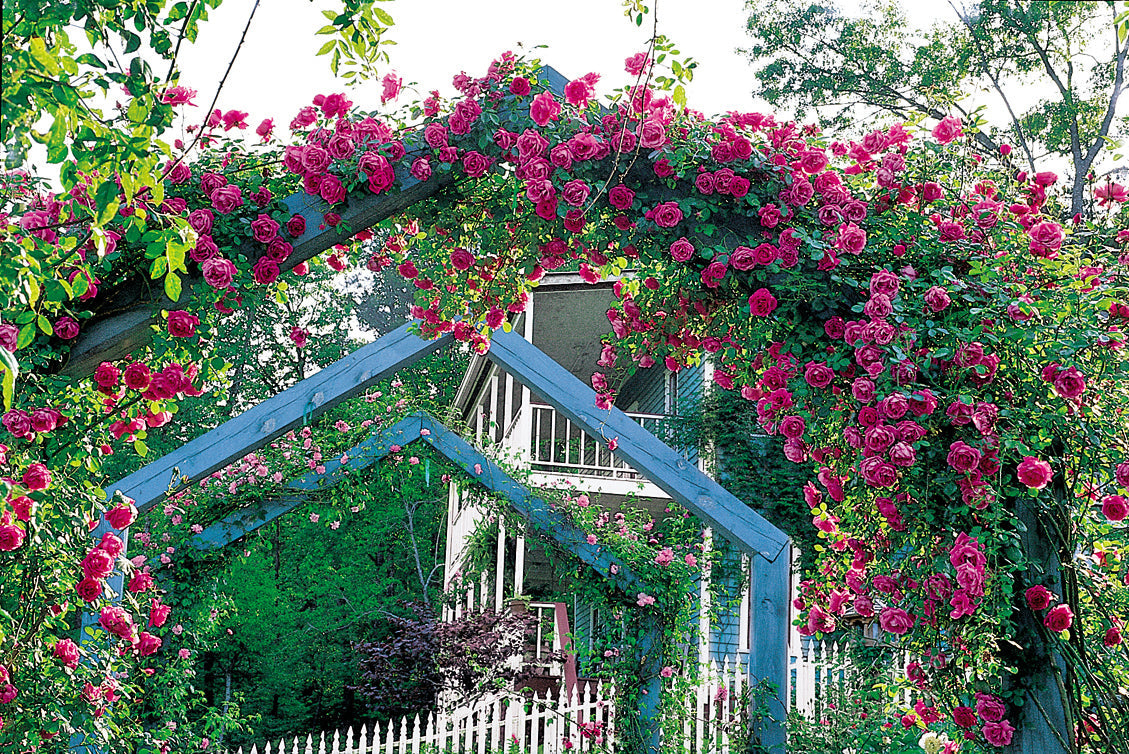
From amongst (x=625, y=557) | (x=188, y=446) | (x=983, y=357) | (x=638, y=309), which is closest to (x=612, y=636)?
(x=625, y=557)

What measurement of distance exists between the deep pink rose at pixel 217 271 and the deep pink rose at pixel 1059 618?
232cm

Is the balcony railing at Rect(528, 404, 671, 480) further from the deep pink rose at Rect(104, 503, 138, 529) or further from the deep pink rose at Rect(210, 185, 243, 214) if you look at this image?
the deep pink rose at Rect(210, 185, 243, 214)

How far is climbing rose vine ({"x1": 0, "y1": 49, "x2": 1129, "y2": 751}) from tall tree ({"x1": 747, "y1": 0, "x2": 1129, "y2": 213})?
31.0ft

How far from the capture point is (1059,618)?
240 cm

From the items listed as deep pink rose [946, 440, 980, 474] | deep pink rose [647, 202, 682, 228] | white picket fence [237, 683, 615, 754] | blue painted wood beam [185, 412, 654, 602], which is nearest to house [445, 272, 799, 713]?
blue painted wood beam [185, 412, 654, 602]

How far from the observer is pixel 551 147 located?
9.89 ft

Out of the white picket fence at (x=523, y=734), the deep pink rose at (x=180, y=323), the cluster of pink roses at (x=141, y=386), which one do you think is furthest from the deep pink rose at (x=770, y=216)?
the white picket fence at (x=523, y=734)

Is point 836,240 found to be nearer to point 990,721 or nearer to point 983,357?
point 983,357

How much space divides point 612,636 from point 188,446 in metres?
3.10

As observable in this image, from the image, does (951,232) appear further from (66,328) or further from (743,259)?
(66,328)

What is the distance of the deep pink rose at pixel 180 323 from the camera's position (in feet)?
9.42

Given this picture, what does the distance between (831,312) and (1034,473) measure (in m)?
0.71

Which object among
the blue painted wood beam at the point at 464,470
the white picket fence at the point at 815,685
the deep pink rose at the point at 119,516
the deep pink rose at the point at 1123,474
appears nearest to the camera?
the deep pink rose at the point at 1123,474

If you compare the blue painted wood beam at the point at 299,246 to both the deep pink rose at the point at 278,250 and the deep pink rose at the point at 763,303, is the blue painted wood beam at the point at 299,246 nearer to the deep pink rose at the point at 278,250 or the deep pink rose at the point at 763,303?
the deep pink rose at the point at 278,250
